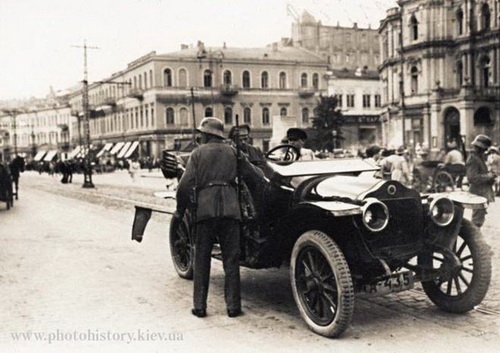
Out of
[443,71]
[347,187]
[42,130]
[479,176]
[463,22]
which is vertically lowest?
[479,176]

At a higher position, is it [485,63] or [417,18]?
[417,18]

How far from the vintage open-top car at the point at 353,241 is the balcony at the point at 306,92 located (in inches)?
2504

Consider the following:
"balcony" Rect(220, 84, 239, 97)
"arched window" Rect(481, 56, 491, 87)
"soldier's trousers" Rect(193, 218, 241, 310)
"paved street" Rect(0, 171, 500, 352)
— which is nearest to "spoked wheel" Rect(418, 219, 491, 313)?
"paved street" Rect(0, 171, 500, 352)

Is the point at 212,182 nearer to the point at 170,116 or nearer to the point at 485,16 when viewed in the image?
the point at 485,16

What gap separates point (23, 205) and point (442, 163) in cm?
1312

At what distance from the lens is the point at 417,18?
169ft

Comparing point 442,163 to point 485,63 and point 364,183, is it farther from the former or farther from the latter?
point 485,63

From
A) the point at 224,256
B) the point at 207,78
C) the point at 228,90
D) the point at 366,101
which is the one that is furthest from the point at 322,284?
the point at 366,101

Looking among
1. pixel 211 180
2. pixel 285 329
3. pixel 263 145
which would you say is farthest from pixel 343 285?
pixel 263 145

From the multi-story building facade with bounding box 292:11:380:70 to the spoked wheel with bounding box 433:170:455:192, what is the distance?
84.2 meters

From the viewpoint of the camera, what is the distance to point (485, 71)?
1925 inches

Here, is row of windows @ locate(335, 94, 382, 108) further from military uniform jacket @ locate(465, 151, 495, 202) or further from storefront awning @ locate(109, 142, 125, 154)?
military uniform jacket @ locate(465, 151, 495, 202)

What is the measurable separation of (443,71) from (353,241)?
49137mm

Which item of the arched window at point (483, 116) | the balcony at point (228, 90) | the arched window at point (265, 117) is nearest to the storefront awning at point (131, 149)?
the balcony at point (228, 90)
